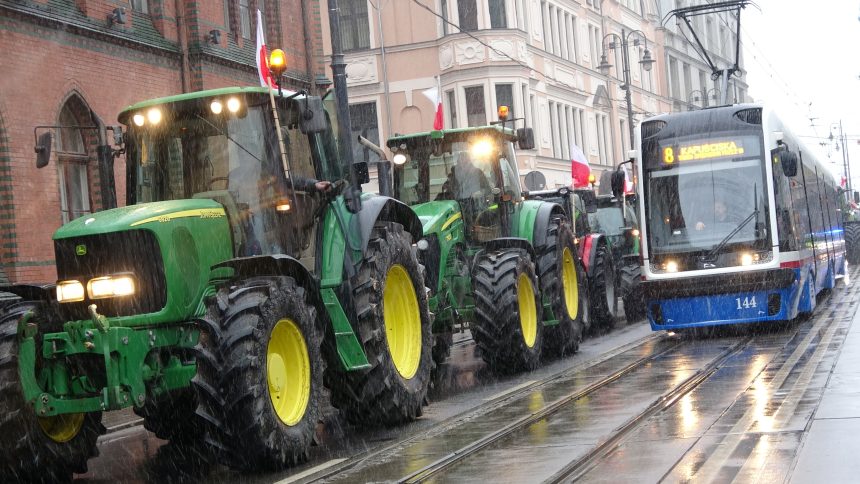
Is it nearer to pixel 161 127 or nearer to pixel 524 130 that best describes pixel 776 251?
pixel 524 130

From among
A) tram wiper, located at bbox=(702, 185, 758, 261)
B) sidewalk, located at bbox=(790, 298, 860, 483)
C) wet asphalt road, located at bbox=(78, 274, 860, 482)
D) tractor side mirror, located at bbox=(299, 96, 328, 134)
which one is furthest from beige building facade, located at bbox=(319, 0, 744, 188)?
tractor side mirror, located at bbox=(299, 96, 328, 134)

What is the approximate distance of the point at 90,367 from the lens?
848cm

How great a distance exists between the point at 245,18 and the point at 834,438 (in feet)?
61.7

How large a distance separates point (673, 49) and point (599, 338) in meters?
48.3

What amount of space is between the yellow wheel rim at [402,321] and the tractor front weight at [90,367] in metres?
2.78

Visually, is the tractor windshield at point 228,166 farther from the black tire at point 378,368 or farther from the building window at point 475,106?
the building window at point 475,106

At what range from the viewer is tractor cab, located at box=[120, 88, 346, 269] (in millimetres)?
9609

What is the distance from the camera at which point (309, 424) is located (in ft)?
30.1

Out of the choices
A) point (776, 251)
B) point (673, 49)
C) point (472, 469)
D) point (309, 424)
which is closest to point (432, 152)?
point (776, 251)

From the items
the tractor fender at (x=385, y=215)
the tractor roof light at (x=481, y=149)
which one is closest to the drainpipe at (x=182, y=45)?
the tractor roof light at (x=481, y=149)

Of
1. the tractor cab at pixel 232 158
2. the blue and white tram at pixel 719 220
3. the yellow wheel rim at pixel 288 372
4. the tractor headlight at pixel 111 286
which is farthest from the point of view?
the blue and white tram at pixel 719 220

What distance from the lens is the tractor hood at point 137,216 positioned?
342 inches

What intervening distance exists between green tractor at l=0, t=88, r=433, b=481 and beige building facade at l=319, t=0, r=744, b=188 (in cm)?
2752

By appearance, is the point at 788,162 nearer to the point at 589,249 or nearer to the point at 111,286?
the point at 589,249
